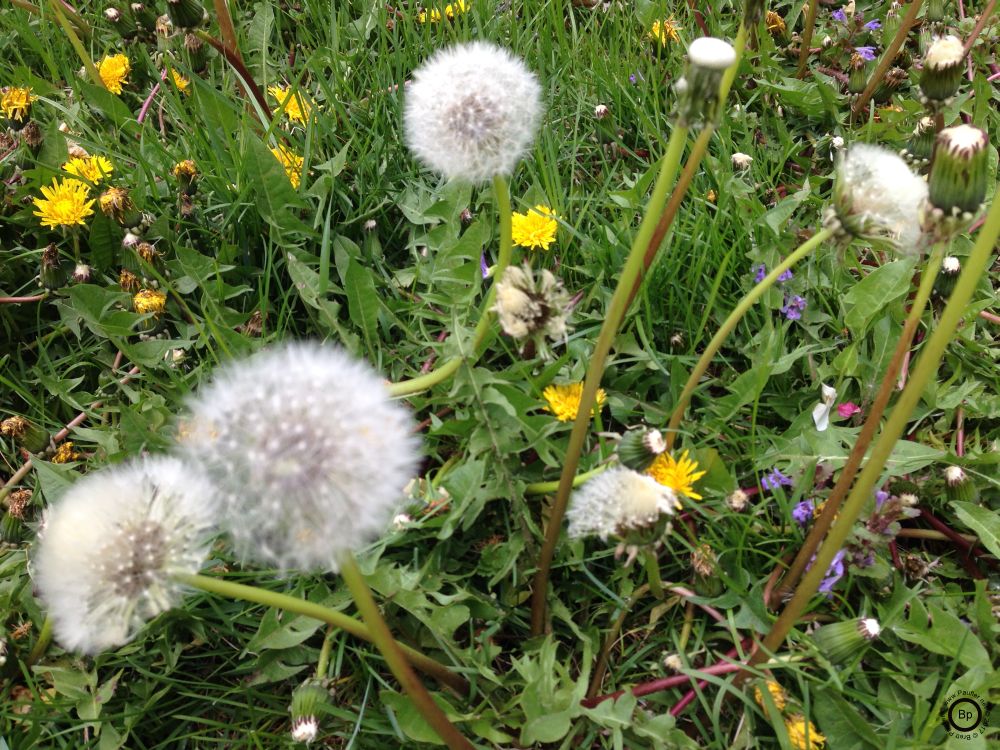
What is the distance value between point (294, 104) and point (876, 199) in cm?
186

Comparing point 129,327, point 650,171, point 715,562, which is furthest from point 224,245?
point 715,562

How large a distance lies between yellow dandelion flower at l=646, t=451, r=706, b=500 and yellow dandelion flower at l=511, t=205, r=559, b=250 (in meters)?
0.68

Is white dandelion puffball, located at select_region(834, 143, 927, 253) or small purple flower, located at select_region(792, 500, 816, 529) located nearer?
white dandelion puffball, located at select_region(834, 143, 927, 253)

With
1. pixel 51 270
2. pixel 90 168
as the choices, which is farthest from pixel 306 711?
pixel 90 168

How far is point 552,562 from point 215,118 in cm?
158

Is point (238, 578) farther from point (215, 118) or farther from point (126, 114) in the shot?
point (126, 114)

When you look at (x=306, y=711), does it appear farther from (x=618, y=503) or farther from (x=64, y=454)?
(x=64, y=454)

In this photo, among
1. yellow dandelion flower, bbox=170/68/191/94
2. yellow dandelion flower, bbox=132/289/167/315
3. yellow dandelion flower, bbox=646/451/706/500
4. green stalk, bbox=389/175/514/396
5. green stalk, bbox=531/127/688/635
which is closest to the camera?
green stalk, bbox=531/127/688/635

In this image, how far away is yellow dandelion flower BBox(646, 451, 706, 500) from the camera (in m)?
1.64

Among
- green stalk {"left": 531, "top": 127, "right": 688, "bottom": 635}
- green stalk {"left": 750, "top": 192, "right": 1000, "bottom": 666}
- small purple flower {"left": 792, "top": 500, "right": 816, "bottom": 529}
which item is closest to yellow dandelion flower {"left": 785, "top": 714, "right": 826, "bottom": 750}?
green stalk {"left": 750, "top": 192, "right": 1000, "bottom": 666}

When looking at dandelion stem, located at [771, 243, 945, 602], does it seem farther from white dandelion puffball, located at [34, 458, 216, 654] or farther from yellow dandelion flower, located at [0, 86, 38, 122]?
yellow dandelion flower, located at [0, 86, 38, 122]

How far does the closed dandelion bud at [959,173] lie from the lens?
3.45 feet

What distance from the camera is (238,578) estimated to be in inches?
65.2

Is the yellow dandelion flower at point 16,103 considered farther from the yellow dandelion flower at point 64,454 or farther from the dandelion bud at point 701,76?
the dandelion bud at point 701,76
